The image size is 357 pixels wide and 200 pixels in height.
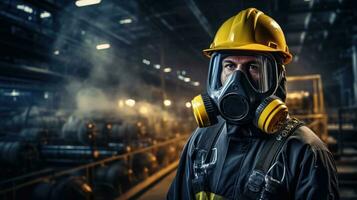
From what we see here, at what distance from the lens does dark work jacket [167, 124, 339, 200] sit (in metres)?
1.35

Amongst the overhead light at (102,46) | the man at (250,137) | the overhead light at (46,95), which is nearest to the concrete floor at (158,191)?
the overhead light at (102,46)

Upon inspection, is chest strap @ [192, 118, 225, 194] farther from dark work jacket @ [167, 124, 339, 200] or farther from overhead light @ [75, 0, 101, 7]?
overhead light @ [75, 0, 101, 7]

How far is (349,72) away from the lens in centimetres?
1833

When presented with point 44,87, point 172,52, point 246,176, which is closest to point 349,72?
point 172,52

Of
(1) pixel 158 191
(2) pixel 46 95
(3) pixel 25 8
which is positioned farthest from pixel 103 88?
(1) pixel 158 191

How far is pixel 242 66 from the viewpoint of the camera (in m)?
1.72

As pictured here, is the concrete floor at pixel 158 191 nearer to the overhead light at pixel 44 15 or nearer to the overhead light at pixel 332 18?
the overhead light at pixel 44 15

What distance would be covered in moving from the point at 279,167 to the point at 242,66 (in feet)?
2.01

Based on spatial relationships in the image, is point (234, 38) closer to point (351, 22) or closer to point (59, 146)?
point (59, 146)

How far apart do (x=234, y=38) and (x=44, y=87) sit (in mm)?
→ 11479

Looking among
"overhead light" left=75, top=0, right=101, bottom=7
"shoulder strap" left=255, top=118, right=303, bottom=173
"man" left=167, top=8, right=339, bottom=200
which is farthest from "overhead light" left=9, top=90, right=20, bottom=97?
"shoulder strap" left=255, top=118, right=303, bottom=173

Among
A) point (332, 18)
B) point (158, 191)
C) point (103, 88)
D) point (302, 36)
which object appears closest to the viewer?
point (158, 191)

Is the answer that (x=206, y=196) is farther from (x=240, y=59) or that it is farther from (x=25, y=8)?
(x=25, y=8)

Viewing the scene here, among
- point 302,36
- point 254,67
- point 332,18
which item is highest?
point 332,18
